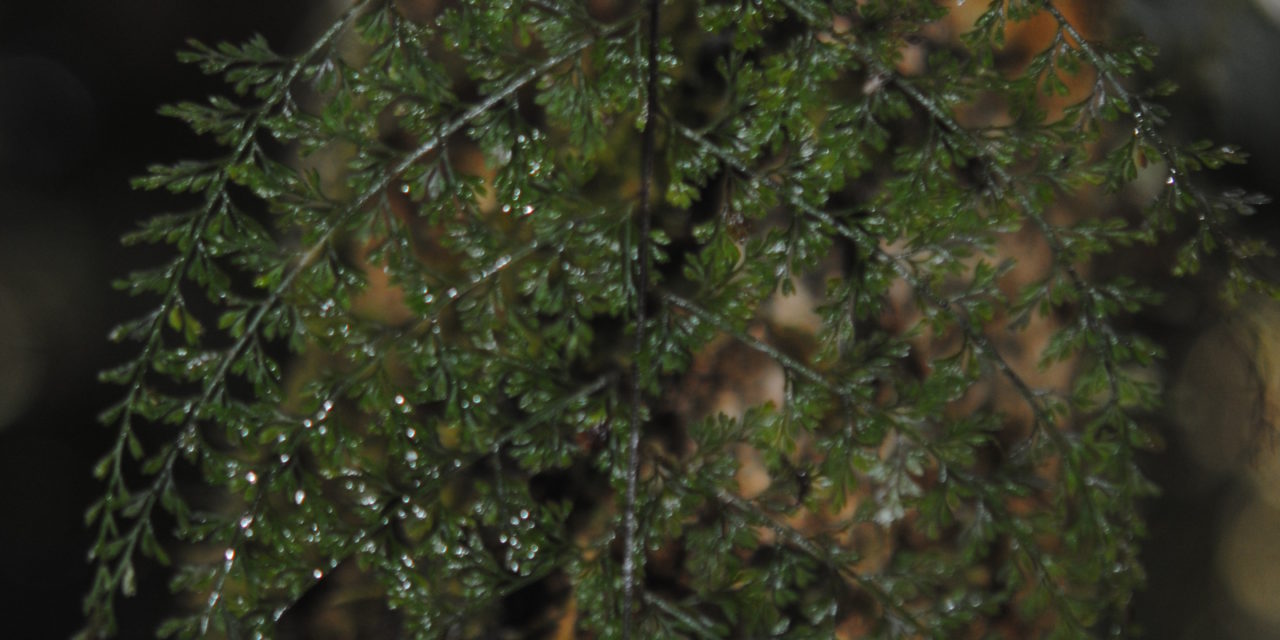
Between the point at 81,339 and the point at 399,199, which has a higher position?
the point at 81,339

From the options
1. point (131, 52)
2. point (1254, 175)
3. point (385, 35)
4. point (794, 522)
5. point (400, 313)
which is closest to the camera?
point (385, 35)

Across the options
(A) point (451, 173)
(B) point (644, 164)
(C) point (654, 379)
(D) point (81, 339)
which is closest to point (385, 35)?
(A) point (451, 173)

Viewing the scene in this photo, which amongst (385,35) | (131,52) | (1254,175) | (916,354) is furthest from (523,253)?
(131,52)

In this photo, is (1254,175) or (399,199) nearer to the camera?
(399,199)

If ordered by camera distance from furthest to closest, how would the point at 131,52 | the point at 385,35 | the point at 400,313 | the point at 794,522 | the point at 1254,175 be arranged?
the point at 131,52 < the point at 1254,175 < the point at 400,313 < the point at 794,522 < the point at 385,35

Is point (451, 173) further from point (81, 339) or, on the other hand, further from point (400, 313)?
point (81, 339)

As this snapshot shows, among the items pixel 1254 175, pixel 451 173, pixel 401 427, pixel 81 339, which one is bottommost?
pixel 1254 175
